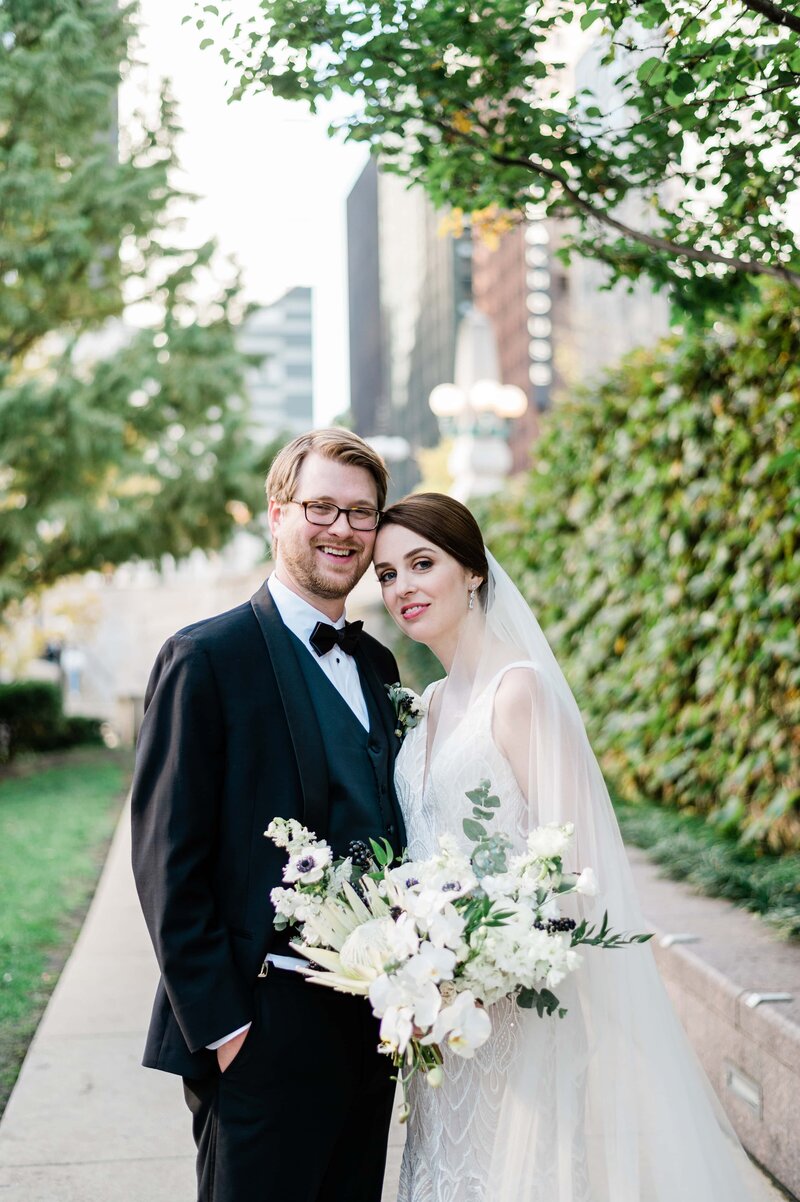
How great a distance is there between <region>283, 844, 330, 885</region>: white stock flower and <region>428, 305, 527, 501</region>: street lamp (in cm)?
1037

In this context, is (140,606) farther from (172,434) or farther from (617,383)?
(617,383)

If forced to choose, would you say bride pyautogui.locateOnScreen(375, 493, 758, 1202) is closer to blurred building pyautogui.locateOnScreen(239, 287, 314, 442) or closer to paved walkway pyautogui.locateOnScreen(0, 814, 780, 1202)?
paved walkway pyautogui.locateOnScreen(0, 814, 780, 1202)

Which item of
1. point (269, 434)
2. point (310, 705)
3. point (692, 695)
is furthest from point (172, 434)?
point (310, 705)

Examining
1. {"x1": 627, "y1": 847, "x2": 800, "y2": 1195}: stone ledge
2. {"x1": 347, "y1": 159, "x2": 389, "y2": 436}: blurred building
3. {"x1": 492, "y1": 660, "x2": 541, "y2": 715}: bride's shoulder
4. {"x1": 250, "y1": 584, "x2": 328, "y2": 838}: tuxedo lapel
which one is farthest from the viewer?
{"x1": 347, "y1": 159, "x2": 389, "y2": 436}: blurred building

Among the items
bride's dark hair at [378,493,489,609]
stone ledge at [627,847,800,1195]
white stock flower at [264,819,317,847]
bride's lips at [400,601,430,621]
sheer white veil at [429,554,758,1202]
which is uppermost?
bride's dark hair at [378,493,489,609]

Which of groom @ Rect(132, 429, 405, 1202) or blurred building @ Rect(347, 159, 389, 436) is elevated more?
blurred building @ Rect(347, 159, 389, 436)

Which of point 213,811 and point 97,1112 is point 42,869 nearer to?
point 97,1112

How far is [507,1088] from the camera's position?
258 centimetres

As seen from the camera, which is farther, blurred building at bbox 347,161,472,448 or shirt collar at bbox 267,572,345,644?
blurred building at bbox 347,161,472,448

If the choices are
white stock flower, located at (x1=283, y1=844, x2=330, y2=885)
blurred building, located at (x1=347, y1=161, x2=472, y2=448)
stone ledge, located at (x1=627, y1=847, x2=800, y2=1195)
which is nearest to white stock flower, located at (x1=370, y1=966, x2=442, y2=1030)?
white stock flower, located at (x1=283, y1=844, x2=330, y2=885)

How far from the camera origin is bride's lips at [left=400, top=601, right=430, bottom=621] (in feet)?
9.71

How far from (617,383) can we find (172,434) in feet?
22.3

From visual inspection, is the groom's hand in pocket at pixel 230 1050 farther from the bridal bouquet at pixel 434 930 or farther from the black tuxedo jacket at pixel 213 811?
the bridal bouquet at pixel 434 930

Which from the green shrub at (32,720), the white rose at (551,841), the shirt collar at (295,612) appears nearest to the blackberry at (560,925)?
the white rose at (551,841)
